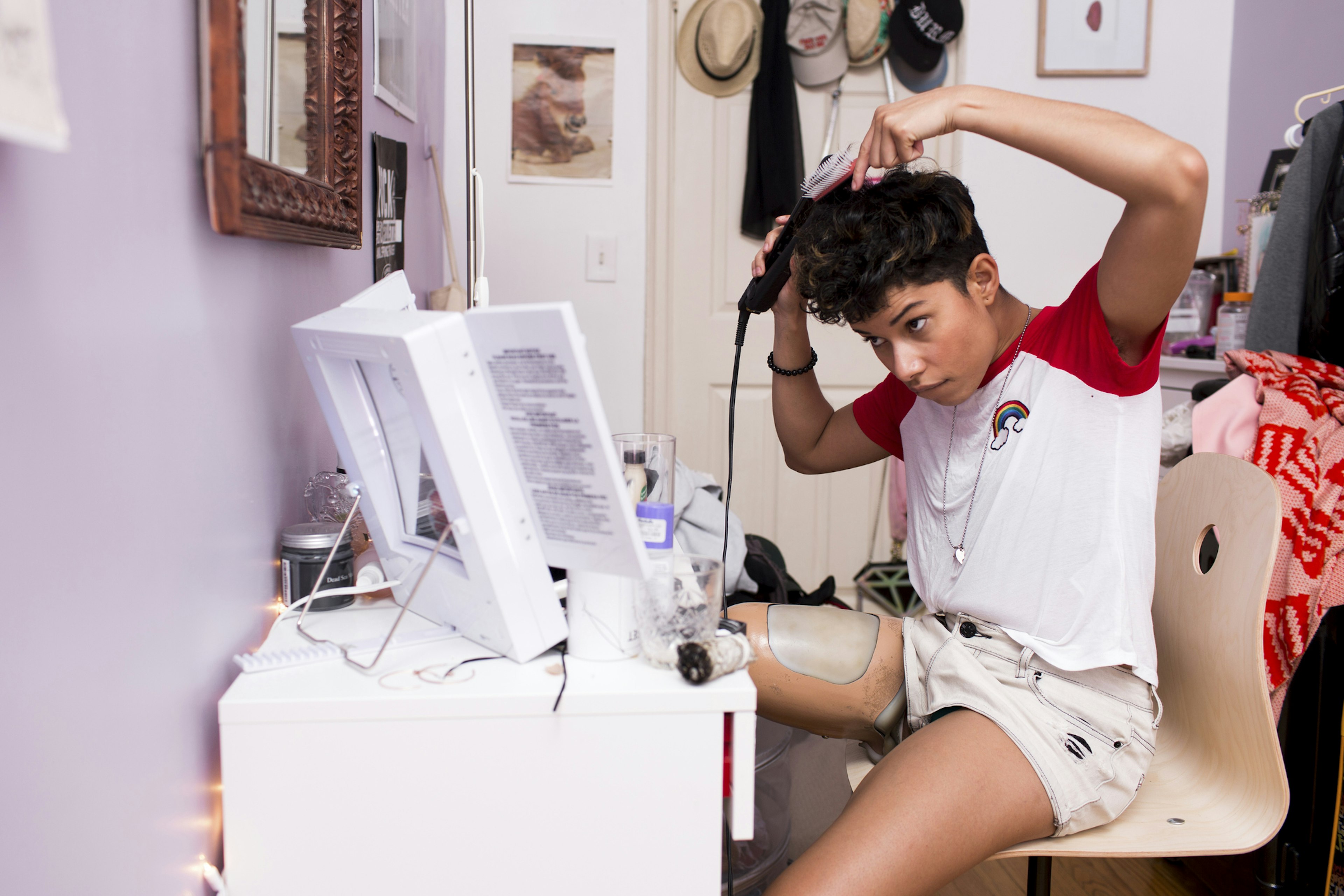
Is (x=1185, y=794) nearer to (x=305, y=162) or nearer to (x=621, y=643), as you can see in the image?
(x=621, y=643)

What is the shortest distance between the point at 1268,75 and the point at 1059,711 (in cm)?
245

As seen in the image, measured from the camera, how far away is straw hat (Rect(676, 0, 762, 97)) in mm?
2752

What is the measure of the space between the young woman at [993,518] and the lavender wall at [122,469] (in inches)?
22.5

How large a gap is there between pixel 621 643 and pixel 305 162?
0.68 metres

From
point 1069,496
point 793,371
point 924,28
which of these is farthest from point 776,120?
point 1069,496

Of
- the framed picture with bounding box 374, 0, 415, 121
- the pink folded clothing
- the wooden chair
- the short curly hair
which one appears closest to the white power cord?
the wooden chair

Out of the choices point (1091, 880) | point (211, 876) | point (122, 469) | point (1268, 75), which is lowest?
point (1091, 880)

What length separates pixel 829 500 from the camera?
10.1 ft

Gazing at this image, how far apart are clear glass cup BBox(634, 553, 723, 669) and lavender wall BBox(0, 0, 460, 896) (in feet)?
1.29

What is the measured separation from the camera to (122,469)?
0.69 meters

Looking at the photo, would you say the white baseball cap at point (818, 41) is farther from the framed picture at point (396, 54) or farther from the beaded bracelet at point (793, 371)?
the beaded bracelet at point (793, 371)

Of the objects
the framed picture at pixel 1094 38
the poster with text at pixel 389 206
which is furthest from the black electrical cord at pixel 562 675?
the framed picture at pixel 1094 38

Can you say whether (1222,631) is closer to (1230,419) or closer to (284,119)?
(1230,419)

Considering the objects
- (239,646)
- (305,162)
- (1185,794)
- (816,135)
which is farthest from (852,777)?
(816,135)
